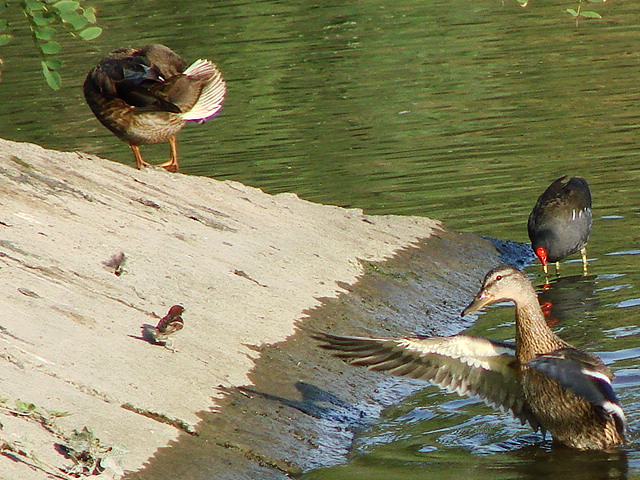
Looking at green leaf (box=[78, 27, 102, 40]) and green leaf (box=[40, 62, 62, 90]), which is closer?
green leaf (box=[78, 27, 102, 40])

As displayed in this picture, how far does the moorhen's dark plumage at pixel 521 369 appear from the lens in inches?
301

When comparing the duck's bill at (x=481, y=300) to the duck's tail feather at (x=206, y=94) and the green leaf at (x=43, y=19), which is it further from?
the duck's tail feather at (x=206, y=94)

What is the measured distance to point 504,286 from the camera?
8.10m

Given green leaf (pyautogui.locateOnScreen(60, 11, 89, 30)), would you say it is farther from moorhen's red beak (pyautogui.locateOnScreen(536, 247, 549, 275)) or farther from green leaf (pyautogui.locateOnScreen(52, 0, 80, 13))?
moorhen's red beak (pyautogui.locateOnScreen(536, 247, 549, 275))

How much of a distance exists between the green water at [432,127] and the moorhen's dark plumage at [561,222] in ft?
1.04

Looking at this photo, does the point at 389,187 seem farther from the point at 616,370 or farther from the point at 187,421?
the point at 187,421

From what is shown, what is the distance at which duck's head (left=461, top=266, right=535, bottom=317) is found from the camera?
26.6 ft

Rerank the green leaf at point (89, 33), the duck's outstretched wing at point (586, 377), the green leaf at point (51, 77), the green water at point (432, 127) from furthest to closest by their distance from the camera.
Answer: the green water at point (432, 127) → the duck's outstretched wing at point (586, 377) → the green leaf at point (51, 77) → the green leaf at point (89, 33)

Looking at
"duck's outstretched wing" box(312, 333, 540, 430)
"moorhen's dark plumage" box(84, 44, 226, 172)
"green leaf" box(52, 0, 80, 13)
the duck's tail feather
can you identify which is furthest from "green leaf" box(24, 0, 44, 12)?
the duck's tail feather

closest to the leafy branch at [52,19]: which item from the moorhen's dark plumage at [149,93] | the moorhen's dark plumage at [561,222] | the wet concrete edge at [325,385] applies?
the wet concrete edge at [325,385]

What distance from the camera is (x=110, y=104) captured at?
39.0ft

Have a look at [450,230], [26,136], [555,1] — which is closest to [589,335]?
[450,230]

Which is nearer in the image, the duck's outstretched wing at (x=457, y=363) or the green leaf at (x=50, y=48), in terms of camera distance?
the green leaf at (x=50, y=48)

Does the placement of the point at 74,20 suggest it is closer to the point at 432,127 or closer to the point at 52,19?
the point at 52,19
